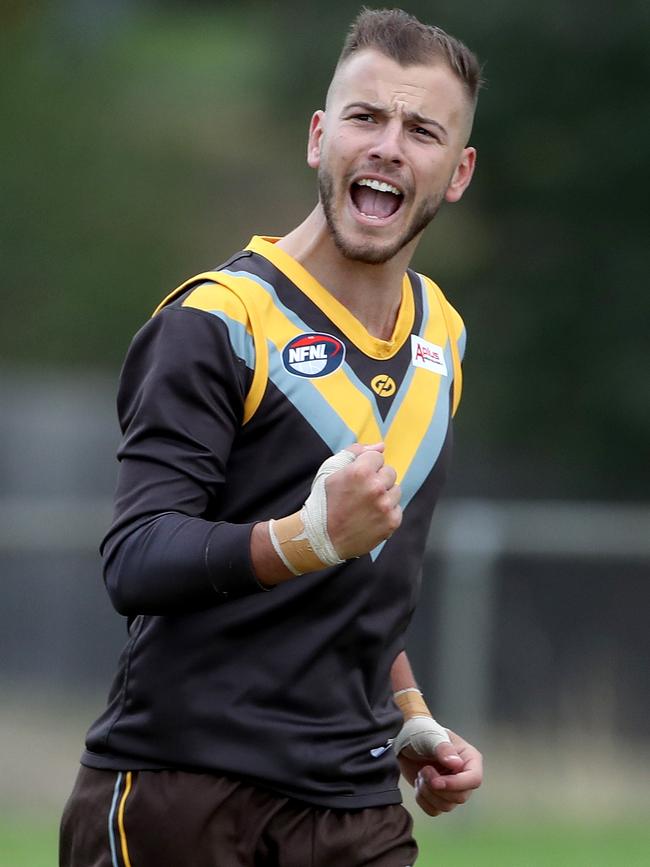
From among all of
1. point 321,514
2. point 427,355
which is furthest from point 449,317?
point 321,514

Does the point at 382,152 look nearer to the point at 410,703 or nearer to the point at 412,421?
the point at 412,421

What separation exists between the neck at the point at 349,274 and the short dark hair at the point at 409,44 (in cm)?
39

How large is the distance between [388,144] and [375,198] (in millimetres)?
123

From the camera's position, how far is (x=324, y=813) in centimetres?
352

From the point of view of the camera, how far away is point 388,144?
3723 mm

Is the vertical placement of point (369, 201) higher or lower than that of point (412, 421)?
higher

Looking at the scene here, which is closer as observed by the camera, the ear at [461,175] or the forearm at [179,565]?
the forearm at [179,565]

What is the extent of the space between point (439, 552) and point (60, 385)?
15.6 ft

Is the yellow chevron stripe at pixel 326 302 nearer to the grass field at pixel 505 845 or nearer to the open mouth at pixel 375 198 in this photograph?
the open mouth at pixel 375 198

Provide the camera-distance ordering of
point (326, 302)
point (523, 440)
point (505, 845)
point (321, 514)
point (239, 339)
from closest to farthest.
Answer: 1. point (321, 514)
2. point (239, 339)
3. point (326, 302)
4. point (505, 845)
5. point (523, 440)

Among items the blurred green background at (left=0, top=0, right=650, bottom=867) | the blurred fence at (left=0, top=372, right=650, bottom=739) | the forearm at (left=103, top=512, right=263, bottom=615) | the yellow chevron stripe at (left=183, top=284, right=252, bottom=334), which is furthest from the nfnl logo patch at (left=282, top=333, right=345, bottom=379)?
the blurred fence at (left=0, top=372, right=650, bottom=739)

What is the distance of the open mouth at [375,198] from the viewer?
3738mm

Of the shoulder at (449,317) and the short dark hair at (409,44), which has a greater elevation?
the short dark hair at (409,44)

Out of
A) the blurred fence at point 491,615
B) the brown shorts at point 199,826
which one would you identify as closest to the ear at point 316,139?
the brown shorts at point 199,826
